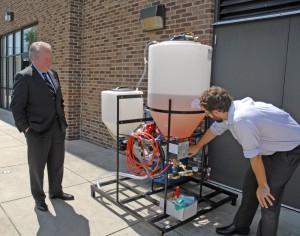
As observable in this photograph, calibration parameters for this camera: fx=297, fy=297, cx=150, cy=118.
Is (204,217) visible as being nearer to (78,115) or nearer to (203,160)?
(203,160)

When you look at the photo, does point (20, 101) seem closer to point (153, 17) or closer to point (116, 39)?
point (153, 17)

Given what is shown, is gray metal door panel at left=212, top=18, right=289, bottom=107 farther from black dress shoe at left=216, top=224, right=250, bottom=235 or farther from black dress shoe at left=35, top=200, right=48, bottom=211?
black dress shoe at left=35, top=200, right=48, bottom=211

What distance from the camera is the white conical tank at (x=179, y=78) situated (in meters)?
2.80

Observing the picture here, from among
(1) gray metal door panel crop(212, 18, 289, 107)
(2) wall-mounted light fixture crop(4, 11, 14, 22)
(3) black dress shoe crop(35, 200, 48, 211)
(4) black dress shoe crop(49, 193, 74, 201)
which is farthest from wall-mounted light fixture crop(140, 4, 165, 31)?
(2) wall-mounted light fixture crop(4, 11, 14, 22)

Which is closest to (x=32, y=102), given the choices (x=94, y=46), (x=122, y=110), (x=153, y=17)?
(x=122, y=110)

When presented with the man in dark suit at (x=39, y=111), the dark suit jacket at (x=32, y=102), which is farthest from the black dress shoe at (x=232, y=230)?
the dark suit jacket at (x=32, y=102)

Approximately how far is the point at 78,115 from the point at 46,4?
288 cm

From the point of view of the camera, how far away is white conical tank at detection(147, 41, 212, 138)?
2.80 metres

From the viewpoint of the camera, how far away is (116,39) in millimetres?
5348

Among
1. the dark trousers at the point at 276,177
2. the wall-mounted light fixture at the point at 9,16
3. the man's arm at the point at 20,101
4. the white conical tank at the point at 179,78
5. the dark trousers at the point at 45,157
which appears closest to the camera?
the dark trousers at the point at 276,177

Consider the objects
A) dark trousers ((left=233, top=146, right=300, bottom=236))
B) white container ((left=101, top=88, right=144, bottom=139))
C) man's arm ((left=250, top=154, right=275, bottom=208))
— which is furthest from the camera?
white container ((left=101, top=88, right=144, bottom=139))

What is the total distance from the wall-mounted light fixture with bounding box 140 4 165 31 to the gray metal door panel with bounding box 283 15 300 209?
184 cm

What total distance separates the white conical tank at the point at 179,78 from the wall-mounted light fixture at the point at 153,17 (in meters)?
1.55

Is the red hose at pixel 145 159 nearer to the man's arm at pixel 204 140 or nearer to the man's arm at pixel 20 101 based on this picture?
the man's arm at pixel 204 140
